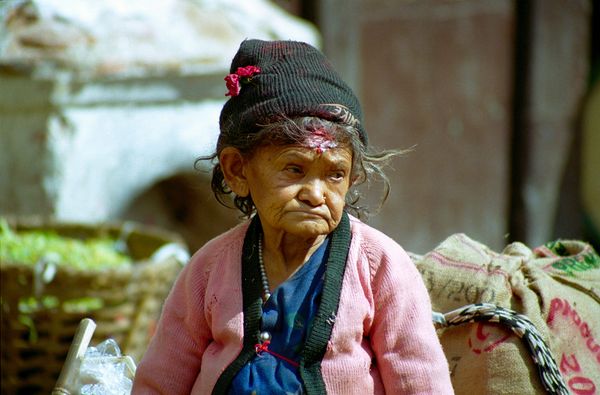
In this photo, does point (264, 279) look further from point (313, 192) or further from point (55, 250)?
point (55, 250)

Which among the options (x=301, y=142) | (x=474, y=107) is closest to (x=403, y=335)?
(x=301, y=142)

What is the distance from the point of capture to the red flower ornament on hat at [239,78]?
7.97ft

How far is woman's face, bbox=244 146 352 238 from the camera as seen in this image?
2.37m

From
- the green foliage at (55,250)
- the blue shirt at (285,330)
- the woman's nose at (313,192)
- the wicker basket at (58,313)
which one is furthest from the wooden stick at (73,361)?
the green foliage at (55,250)

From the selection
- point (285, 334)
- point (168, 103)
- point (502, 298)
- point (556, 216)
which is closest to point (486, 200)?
point (556, 216)

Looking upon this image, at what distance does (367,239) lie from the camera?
8.20 ft

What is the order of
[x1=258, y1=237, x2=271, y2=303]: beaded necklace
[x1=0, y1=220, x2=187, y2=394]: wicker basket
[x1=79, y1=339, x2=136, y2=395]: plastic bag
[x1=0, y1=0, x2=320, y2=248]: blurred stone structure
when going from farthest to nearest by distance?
[x1=0, y1=0, x2=320, y2=248]: blurred stone structure, [x1=0, y1=220, x2=187, y2=394]: wicker basket, [x1=79, y1=339, x2=136, y2=395]: plastic bag, [x1=258, y1=237, x2=271, y2=303]: beaded necklace

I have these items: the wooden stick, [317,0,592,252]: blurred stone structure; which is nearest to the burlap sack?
the wooden stick

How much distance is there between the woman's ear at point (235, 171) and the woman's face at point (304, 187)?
10 centimetres

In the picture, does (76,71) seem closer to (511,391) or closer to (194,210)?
(194,210)

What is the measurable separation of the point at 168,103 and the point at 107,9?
58cm

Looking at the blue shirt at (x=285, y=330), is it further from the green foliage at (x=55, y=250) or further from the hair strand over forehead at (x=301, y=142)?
the green foliage at (x=55, y=250)

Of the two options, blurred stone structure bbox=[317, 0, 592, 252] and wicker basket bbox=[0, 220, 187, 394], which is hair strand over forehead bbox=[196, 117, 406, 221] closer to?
wicker basket bbox=[0, 220, 187, 394]

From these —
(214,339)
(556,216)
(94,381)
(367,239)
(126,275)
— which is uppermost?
(367,239)
